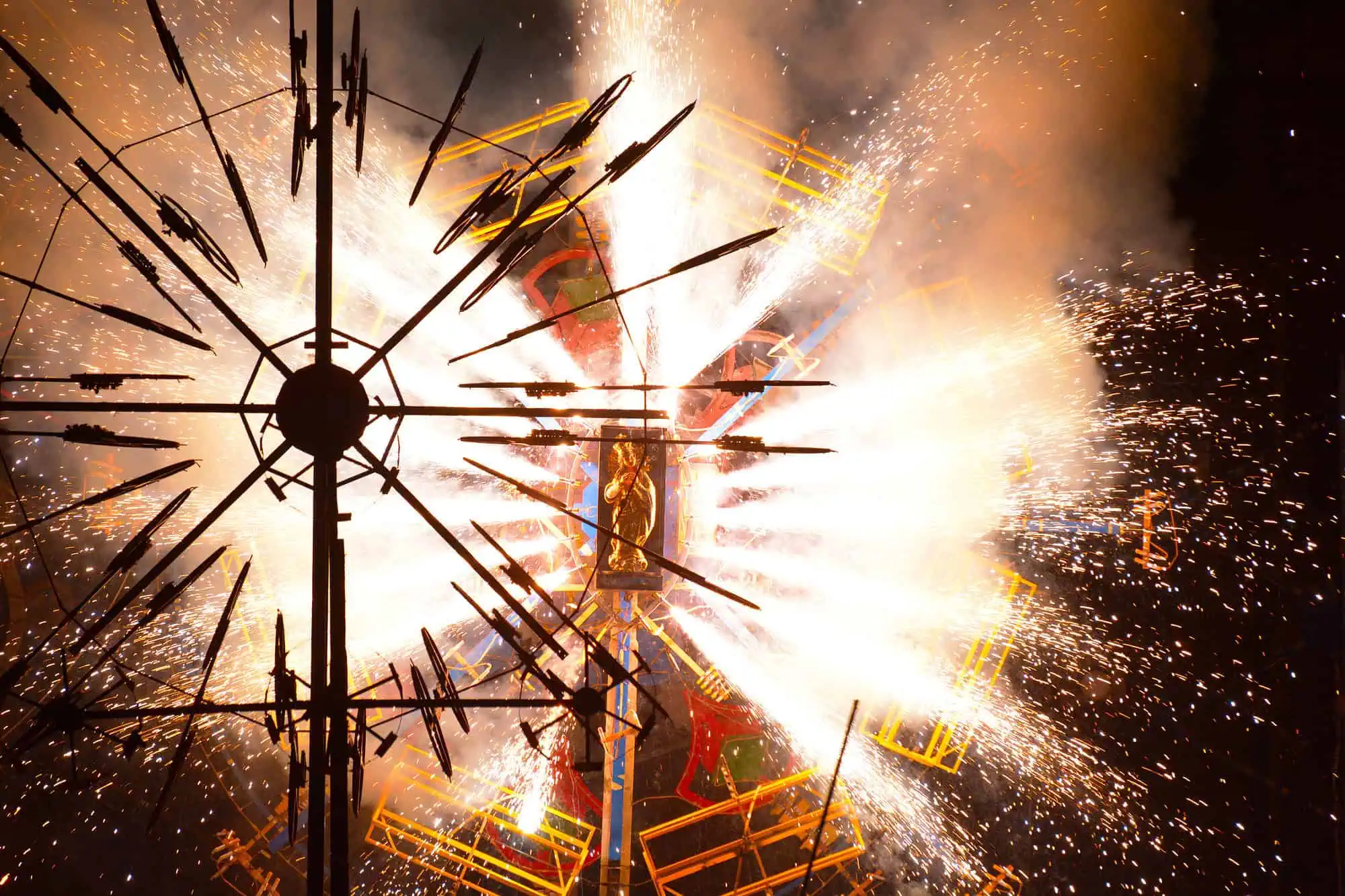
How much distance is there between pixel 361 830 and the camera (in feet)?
36.4

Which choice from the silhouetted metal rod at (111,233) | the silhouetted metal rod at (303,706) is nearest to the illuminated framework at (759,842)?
the silhouetted metal rod at (303,706)

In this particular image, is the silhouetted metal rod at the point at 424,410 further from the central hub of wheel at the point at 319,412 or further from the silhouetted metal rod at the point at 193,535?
the silhouetted metal rod at the point at 193,535

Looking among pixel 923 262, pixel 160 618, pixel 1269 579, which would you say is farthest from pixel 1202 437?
pixel 160 618

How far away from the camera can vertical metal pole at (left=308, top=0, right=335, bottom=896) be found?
13.1ft

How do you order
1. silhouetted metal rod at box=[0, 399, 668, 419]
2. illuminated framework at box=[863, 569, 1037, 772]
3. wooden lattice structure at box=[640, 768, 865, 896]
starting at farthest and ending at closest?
illuminated framework at box=[863, 569, 1037, 772], wooden lattice structure at box=[640, 768, 865, 896], silhouetted metal rod at box=[0, 399, 668, 419]

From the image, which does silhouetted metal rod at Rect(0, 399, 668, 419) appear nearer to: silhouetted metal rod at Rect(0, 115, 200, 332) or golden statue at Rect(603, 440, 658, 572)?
silhouetted metal rod at Rect(0, 115, 200, 332)

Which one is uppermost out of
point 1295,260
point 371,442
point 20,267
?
point 1295,260

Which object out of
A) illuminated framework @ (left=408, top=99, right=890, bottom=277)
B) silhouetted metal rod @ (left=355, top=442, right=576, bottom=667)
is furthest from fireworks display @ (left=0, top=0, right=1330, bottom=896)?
silhouetted metal rod @ (left=355, top=442, right=576, bottom=667)

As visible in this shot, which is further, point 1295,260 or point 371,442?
point 371,442

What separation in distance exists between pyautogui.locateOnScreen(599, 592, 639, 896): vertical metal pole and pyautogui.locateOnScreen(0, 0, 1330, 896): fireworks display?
95 mm

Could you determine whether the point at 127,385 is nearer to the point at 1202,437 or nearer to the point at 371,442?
the point at 371,442

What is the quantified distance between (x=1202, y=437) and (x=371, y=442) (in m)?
13.6

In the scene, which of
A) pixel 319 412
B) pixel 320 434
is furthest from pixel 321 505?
pixel 319 412

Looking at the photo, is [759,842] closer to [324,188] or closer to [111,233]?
[324,188]
